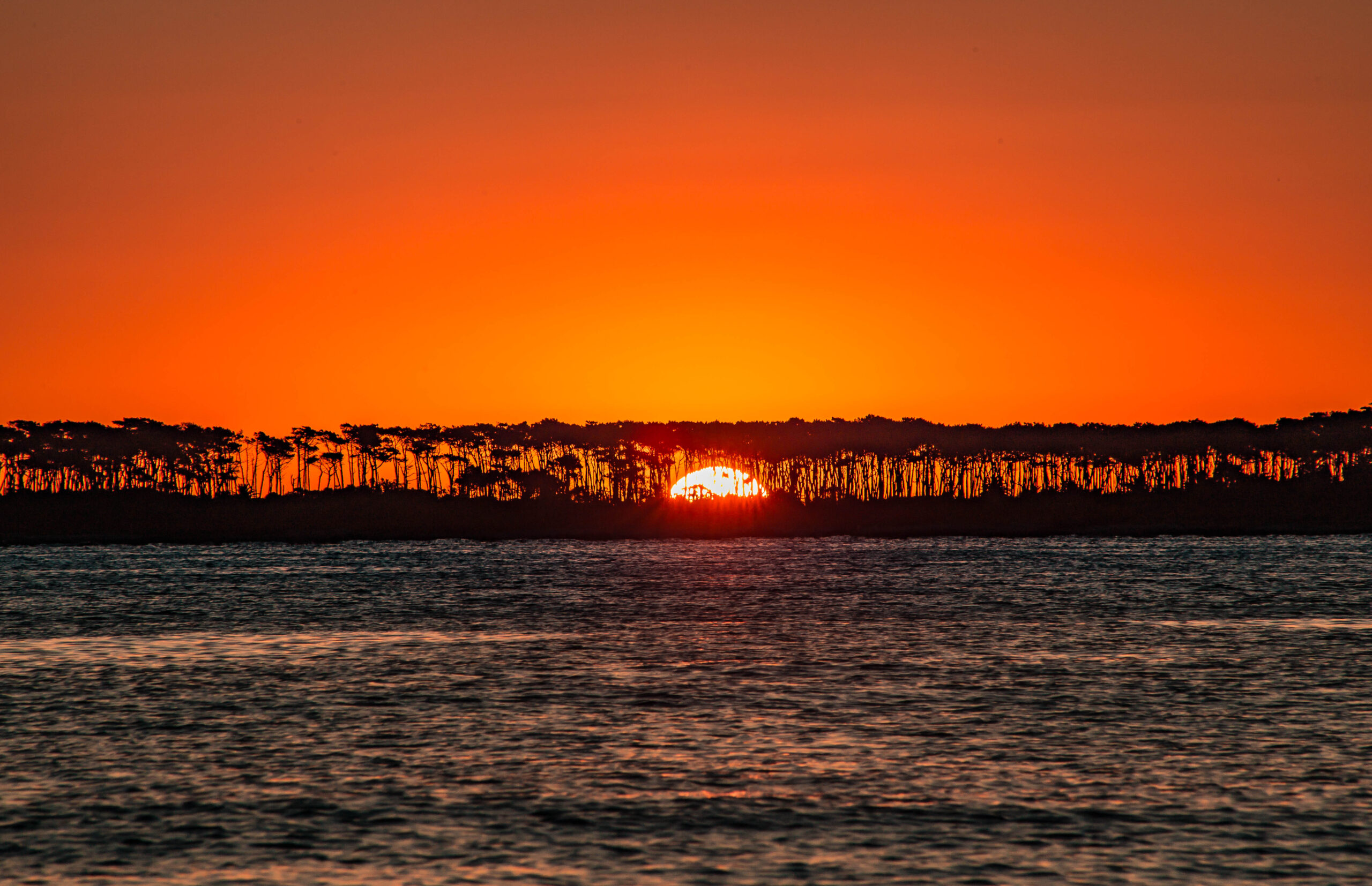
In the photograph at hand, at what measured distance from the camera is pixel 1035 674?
89.4 ft

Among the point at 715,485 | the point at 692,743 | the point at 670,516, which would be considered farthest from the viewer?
the point at 715,485

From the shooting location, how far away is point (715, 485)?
12575 cm

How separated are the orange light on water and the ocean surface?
77231 millimetres

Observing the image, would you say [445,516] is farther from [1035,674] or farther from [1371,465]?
[1035,674]

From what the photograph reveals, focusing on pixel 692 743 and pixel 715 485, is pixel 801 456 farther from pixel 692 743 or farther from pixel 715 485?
pixel 692 743

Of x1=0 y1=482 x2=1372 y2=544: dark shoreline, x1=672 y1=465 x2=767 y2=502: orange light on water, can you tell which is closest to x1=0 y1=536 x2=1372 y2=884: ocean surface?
x1=0 y1=482 x2=1372 y2=544: dark shoreline

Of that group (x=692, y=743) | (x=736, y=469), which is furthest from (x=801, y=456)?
(x=692, y=743)

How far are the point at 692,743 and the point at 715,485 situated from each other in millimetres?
106235

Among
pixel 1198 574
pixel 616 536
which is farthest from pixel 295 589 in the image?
pixel 616 536

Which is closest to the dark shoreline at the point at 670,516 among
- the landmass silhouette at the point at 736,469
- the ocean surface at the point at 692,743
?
the landmass silhouette at the point at 736,469

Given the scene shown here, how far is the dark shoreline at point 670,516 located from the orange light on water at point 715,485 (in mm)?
1967

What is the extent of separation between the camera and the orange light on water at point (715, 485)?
4877 inches

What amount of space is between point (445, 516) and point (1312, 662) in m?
101

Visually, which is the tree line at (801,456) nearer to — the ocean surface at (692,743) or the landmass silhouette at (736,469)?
the landmass silhouette at (736,469)
